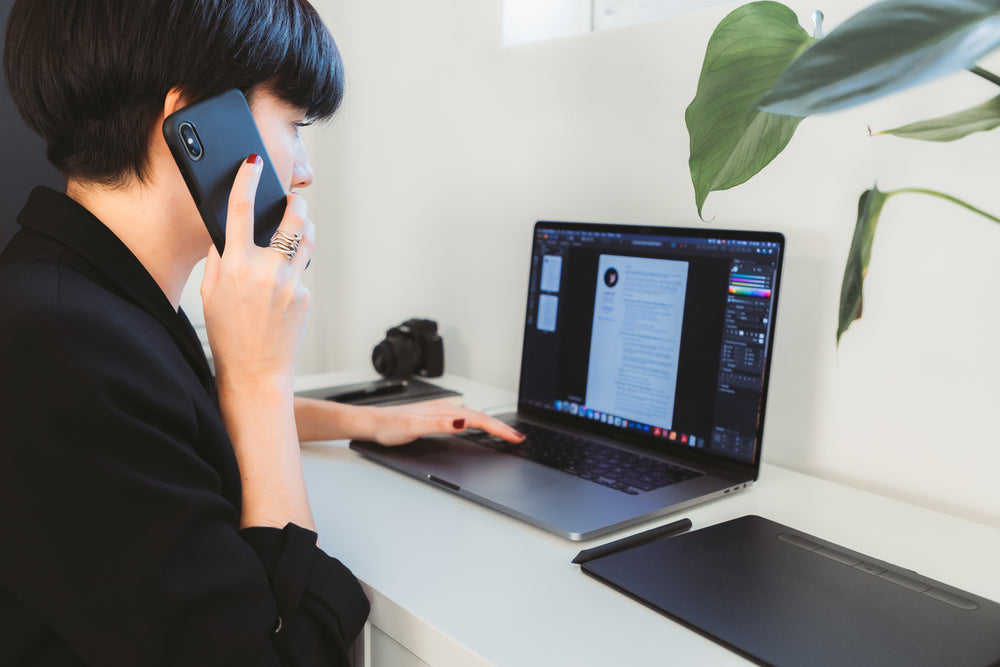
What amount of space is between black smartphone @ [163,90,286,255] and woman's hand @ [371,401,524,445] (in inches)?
12.6

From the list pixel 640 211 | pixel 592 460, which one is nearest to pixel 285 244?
pixel 592 460

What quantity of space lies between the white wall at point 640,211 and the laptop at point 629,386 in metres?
0.12

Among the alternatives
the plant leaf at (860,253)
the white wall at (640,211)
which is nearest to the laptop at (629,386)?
the white wall at (640,211)

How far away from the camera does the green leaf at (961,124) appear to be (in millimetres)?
553

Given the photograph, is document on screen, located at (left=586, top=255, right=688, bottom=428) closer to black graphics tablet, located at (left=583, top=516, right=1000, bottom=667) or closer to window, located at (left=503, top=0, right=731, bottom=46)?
black graphics tablet, located at (left=583, top=516, right=1000, bottom=667)

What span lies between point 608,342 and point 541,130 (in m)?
0.45

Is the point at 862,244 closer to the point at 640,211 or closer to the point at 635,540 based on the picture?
the point at 635,540

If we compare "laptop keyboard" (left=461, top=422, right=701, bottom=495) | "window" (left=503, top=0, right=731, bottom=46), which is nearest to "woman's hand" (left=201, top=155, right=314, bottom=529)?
"laptop keyboard" (left=461, top=422, right=701, bottom=495)

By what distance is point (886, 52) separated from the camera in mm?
384

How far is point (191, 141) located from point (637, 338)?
0.58m

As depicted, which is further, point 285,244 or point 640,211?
point 640,211

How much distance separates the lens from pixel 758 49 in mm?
632

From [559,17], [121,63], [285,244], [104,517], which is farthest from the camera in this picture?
[559,17]

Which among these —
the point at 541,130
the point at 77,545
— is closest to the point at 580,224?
the point at 541,130
